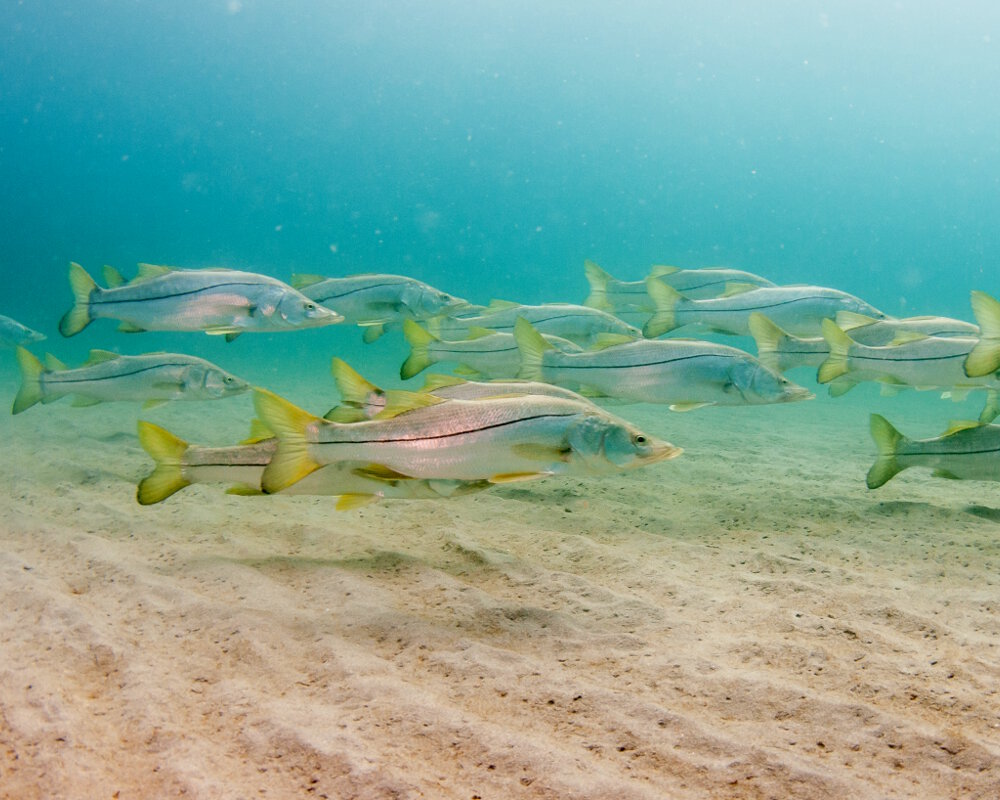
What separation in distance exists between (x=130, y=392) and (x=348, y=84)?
97.4 meters

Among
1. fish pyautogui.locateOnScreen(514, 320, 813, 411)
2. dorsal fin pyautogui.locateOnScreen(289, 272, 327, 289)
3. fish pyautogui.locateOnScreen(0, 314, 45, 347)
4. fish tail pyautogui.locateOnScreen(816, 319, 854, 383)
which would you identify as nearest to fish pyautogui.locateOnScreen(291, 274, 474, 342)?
dorsal fin pyautogui.locateOnScreen(289, 272, 327, 289)

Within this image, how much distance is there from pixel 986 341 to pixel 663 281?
4.18 m

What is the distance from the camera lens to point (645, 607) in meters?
3.56

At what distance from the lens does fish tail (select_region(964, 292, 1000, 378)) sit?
4297 millimetres

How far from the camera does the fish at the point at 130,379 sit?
22.7 ft

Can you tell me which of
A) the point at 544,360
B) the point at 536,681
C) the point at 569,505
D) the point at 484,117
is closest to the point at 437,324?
the point at 544,360

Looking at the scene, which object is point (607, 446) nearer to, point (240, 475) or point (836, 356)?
point (240, 475)

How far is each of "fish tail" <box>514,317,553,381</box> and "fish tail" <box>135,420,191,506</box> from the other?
115 inches

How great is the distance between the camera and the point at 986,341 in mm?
4316

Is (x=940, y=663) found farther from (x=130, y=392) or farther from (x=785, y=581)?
(x=130, y=392)

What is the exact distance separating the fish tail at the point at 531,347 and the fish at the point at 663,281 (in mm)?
2692

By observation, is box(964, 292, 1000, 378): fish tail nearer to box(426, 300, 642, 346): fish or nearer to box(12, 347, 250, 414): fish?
box(426, 300, 642, 346): fish

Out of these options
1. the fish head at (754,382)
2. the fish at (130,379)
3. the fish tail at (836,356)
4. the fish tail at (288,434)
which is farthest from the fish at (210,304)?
the fish tail at (836,356)

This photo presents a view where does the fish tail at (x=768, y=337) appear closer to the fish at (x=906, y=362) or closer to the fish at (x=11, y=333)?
the fish at (x=906, y=362)
